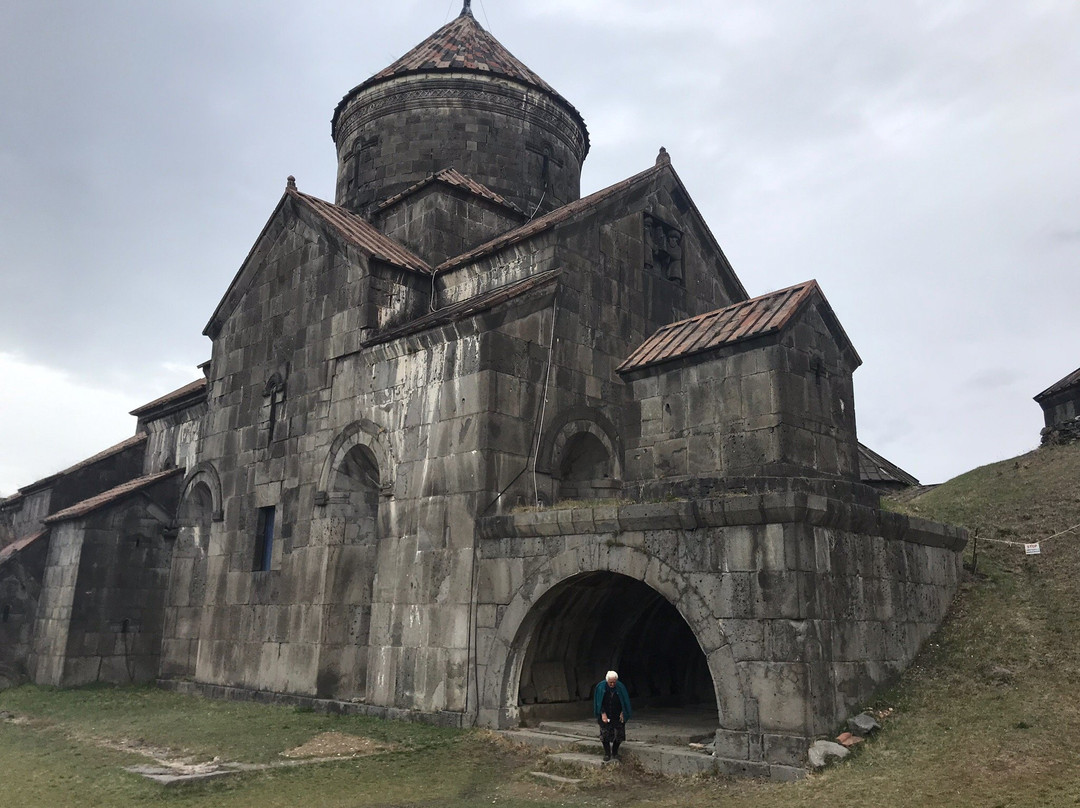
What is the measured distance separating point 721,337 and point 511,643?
4.32 meters

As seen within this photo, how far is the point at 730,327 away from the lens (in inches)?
405

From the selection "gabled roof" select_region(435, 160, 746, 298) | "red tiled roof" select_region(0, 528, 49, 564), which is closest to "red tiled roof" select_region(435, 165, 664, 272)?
"gabled roof" select_region(435, 160, 746, 298)

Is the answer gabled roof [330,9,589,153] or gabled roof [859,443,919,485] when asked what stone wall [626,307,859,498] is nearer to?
gabled roof [859,443,919,485]

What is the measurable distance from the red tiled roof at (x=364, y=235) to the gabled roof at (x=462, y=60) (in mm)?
3741

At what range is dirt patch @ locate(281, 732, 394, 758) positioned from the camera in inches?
374

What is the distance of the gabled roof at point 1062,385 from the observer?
1908 cm

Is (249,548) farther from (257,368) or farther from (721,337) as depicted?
(721,337)

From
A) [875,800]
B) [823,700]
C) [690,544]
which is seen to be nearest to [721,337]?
[690,544]

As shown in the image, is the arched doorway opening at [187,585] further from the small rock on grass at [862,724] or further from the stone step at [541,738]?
the small rock on grass at [862,724]

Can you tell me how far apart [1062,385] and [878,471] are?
190 inches

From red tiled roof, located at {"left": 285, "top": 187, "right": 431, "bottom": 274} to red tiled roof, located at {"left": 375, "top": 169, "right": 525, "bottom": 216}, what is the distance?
67 cm

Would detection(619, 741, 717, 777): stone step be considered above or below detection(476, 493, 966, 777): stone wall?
below

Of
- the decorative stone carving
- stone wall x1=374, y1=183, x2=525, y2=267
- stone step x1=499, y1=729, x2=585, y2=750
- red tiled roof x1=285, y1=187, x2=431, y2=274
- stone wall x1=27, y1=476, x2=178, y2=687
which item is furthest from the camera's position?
stone wall x1=27, y1=476, x2=178, y2=687

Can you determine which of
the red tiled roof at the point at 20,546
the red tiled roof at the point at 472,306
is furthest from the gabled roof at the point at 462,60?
the red tiled roof at the point at 20,546
